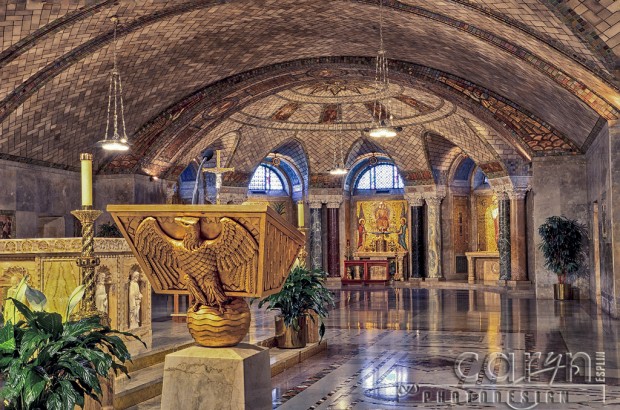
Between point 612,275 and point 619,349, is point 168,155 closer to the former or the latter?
point 612,275

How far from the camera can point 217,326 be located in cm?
290

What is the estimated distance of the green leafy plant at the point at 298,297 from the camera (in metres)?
8.04

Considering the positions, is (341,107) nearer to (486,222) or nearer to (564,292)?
(486,222)

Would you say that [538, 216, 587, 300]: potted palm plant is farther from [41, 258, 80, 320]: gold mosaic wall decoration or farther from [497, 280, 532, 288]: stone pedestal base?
[41, 258, 80, 320]: gold mosaic wall decoration

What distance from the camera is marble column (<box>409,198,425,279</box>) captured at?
23.8 m

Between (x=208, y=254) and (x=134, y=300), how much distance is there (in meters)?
5.27

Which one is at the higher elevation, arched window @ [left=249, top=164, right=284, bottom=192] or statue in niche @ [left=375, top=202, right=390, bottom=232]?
arched window @ [left=249, top=164, right=284, bottom=192]

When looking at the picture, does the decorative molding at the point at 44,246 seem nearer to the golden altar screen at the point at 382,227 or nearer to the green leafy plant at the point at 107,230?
the green leafy plant at the point at 107,230

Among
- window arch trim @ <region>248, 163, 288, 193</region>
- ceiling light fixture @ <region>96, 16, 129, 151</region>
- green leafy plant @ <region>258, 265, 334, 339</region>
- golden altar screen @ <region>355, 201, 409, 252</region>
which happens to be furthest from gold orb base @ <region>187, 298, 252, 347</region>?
window arch trim @ <region>248, 163, 288, 193</region>

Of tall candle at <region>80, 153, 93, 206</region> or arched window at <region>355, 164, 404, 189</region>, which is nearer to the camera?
tall candle at <region>80, 153, 93, 206</region>

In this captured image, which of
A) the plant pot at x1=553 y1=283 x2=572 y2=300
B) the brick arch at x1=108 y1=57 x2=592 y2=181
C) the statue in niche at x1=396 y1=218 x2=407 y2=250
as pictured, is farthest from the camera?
the statue in niche at x1=396 y1=218 x2=407 y2=250

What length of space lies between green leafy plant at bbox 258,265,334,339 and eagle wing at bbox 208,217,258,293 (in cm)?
507

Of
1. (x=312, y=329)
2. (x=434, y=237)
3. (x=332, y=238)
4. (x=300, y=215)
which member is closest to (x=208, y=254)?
(x=300, y=215)

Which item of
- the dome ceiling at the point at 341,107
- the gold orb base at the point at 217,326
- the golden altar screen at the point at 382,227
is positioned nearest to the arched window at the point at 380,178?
the golden altar screen at the point at 382,227
